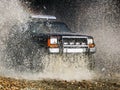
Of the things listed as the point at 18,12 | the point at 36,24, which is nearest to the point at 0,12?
the point at 18,12

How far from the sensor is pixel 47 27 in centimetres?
1102

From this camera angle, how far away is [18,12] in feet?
42.9

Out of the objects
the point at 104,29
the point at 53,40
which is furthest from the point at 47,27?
the point at 104,29

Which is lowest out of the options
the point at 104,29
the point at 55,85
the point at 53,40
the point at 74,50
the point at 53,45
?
the point at 55,85

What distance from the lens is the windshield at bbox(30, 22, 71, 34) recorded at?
10.7m

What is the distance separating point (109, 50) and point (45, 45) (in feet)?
20.6

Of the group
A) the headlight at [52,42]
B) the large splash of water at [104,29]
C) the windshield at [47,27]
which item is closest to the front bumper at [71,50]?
the headlight at [52,42]

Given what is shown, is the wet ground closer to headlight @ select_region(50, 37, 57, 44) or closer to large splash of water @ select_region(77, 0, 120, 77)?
headlight @ select_region(50, 37, 57, 44)

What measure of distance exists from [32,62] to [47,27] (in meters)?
2.02

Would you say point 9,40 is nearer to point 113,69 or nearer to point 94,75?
point 94,75

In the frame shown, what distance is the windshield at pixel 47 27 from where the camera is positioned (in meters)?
10.7

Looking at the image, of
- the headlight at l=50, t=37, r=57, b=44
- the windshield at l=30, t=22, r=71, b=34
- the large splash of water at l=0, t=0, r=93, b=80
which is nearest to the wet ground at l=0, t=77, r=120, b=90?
the large splash of water at l=0, t=0, r=93, b=80

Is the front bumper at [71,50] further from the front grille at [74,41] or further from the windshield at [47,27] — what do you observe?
the windshield at [47,27]

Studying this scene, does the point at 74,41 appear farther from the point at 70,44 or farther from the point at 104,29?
the point at 104,29
